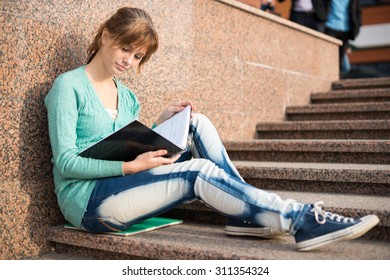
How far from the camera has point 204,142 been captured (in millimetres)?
3025

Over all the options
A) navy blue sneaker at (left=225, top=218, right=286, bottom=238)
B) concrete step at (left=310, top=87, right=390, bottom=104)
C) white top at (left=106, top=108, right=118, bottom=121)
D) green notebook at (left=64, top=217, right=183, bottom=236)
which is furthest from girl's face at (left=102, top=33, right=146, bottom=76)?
concrete step at (left=310, top=87, right=390, bottom=104)

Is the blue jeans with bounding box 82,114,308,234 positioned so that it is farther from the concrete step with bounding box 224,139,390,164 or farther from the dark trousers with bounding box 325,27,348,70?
the dark trousers with bounding box 325,27,348,70

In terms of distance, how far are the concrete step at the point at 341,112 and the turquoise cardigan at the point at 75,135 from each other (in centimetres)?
316

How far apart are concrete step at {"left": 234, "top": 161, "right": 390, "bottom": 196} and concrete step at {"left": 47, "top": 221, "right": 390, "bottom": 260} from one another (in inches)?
26.7

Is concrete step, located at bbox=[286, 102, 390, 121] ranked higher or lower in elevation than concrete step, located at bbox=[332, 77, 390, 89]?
lower

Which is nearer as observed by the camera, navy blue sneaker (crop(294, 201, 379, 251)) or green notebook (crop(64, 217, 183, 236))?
navy blue sneaker (crop(294, 201, 379, 251))

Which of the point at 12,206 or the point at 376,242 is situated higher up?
the point at 12,206

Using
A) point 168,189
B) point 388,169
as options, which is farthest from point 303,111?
point 168,189

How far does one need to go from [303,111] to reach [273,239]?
338cm

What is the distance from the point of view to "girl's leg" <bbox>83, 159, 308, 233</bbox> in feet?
8.14
